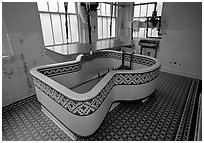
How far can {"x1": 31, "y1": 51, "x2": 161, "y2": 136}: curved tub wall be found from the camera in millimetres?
1396

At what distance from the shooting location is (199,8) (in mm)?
3000

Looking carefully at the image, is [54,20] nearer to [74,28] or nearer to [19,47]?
[74,28]

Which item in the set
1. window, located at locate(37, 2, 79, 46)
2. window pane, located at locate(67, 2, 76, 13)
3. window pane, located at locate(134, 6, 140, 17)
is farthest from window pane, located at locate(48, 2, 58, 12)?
window pane, located at locate(134, 6, 140, 17)

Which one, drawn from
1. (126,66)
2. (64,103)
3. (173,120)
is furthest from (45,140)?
(126,66)

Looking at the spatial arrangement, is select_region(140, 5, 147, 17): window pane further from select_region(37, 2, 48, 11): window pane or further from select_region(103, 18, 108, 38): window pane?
select_region(37, 2, 48, 11): window pane

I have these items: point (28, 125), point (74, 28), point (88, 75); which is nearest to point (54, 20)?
point (74, 28)

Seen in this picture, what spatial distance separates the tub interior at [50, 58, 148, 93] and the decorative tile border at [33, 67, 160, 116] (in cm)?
60

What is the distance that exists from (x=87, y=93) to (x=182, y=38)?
3314mm

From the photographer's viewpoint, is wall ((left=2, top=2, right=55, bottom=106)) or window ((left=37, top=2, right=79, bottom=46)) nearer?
wall ((left=2, top=2, right=55, bottom=106))

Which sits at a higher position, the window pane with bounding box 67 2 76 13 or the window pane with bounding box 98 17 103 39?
the window pane with bounding box 67 2 76 13

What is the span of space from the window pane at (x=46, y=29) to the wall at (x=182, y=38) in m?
3.34

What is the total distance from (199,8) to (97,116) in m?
3.51

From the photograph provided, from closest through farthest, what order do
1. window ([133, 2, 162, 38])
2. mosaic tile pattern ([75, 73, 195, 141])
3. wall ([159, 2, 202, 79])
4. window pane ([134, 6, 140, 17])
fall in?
mosaic tile pattern ([75, 73, 195, 141])
wall ([159, 2, 202, 79])
window ([133, 2, 162, 38])
window pane ([134, 6, 140, 17])

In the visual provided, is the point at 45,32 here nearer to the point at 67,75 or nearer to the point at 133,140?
the point at 67,75
